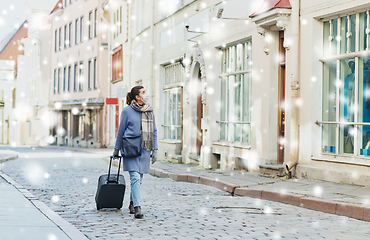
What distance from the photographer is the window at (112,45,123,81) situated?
30.3 meters

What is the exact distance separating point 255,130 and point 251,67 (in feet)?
5.27

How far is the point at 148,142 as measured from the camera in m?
7.25

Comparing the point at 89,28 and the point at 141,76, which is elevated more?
the point at 89,28

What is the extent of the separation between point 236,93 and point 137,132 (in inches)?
279

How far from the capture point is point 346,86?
10.1m

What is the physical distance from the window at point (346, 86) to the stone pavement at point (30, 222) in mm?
5629

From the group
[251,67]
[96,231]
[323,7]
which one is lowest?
[96,231]

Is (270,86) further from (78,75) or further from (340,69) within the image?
(78,75)

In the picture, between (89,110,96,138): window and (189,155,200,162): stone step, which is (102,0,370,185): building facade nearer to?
(189,155,200,162): stone step

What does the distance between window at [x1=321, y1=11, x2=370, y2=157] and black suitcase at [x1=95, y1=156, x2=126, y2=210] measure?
4.63m

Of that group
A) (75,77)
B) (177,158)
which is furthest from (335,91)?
(75,77)

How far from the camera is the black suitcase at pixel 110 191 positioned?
287 inches

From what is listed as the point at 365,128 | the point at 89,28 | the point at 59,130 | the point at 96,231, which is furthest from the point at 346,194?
the point at 59,130

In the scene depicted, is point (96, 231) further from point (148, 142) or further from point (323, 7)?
point (323, 7)
